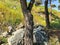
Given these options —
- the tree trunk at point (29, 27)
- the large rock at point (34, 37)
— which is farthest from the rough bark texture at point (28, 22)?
the large rock at point (34, 37)

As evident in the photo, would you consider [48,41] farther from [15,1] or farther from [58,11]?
[58,11]

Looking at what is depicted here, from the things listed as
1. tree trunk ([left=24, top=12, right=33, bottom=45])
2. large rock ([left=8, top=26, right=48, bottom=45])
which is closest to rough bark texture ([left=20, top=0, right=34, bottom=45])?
tree trunk ([left=24, top=12, right=33, bottom=45])

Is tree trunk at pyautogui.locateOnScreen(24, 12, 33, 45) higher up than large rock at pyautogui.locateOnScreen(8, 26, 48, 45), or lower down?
higher up

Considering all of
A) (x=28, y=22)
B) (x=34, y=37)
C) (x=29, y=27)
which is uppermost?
(x=28, y=22)

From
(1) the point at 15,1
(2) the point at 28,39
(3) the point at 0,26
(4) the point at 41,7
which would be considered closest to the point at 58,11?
(4) the point at 41,7

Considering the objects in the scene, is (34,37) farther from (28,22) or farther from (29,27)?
(28,22)

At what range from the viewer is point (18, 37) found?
52.0ft

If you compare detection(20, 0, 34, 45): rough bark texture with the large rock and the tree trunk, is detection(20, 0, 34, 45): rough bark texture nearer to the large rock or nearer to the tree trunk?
the tree trunk

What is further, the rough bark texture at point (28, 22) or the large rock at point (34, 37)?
the large rock at point (34, 37)

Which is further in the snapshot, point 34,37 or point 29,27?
point 34,37

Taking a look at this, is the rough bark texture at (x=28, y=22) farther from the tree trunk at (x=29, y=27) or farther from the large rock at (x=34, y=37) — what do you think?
the large rock at (x=34, y=37)

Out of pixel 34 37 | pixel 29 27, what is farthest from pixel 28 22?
pixel 34 37

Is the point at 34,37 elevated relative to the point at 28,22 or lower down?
lower down

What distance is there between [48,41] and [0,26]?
6.00m
